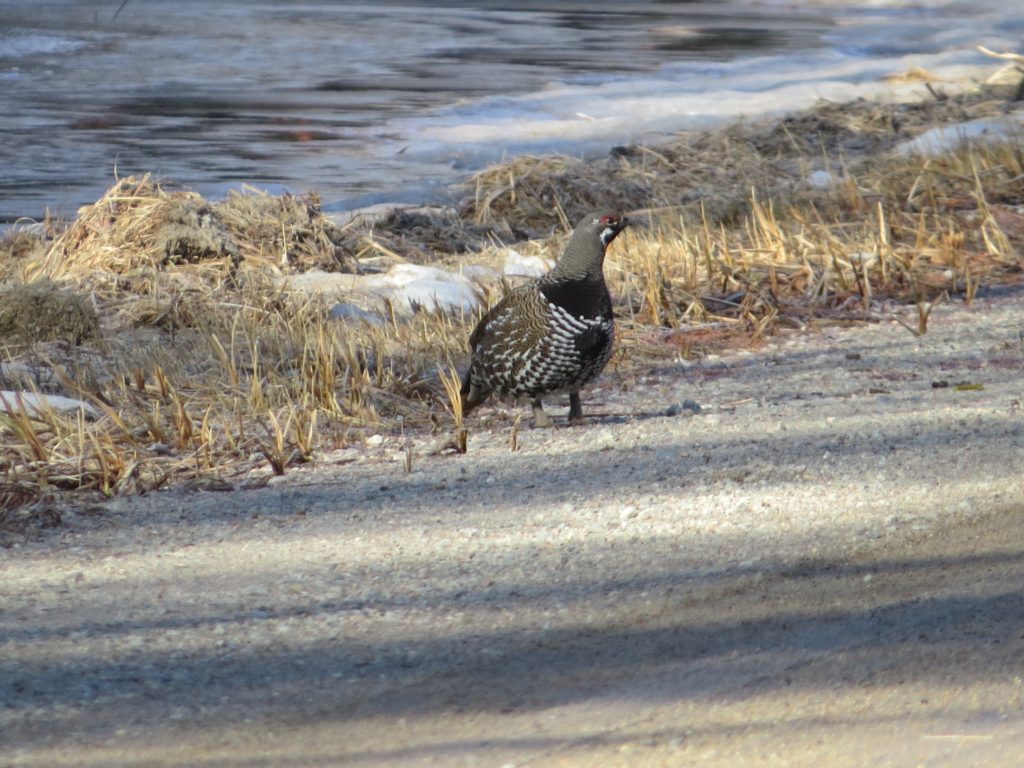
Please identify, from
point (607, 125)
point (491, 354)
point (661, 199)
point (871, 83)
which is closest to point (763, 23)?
point (871, 83)

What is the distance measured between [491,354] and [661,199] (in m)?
6.12

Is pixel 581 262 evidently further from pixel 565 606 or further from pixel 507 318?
pixel 565 606

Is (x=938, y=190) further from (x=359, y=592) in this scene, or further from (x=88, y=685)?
(x=88, y=685)

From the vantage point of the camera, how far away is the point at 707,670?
126 inches

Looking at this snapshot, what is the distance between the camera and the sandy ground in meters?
2.95

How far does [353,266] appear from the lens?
30.2 ft

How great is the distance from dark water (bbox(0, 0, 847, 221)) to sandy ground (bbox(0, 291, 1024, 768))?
376 centimetres

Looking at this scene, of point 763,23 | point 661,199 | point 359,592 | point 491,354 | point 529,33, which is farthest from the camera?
point 763,23

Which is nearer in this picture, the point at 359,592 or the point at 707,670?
the point at 707,670

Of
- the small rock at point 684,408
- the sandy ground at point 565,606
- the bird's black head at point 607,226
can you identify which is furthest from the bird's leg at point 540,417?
the bird's black head at point 607,226

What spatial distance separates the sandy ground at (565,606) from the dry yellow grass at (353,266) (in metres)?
0.45

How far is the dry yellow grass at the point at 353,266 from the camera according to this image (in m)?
5.22

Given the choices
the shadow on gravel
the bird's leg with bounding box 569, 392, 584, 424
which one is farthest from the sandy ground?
the bird's leg with bounding box 569, 392, 584, 424

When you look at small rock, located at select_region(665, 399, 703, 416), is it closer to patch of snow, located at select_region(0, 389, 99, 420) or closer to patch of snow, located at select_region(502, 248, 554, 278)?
patch of snow, located at select_region(0, 389, 99, 420)
